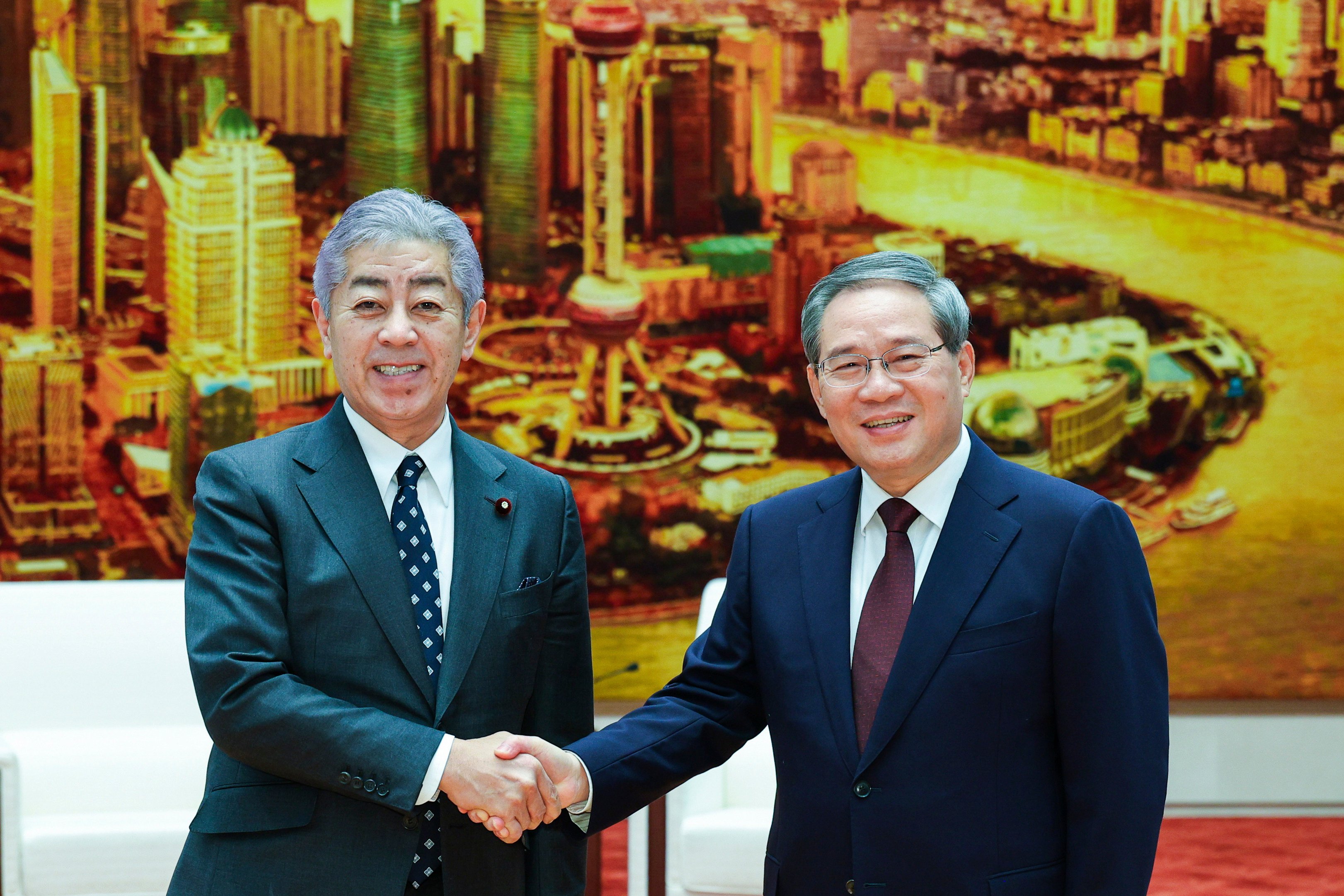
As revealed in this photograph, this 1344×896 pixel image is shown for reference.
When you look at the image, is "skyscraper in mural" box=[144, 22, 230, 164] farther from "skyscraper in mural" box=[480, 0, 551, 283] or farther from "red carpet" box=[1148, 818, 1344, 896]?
"red carpet" box=[1148, 818, 1344, 896]

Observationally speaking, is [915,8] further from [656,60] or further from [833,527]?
[833,527]

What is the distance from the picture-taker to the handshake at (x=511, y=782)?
1836mm

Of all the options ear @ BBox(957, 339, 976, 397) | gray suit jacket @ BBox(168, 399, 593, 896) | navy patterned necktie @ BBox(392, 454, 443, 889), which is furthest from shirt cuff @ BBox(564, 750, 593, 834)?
ear @ BBox(957, 339, 976, 397)

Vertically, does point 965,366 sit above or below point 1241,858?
above

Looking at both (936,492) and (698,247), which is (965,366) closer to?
(936,492)

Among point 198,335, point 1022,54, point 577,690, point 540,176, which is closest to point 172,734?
point 198,335

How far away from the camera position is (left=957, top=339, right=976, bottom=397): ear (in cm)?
198

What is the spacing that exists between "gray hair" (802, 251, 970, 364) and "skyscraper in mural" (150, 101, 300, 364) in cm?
331

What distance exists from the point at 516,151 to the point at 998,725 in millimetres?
3571

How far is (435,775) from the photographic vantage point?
1.83 meters

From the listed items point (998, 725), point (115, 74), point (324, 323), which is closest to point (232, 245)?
point (115, 74)

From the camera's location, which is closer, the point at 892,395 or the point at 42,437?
the point at 892,395

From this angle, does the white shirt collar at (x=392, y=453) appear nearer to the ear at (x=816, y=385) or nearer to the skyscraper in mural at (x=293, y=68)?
the ear at (x=816, y=385)

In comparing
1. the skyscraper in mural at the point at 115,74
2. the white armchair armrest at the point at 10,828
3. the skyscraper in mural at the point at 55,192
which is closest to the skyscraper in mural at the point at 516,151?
the skyscraper in mural at the point at 115,74
